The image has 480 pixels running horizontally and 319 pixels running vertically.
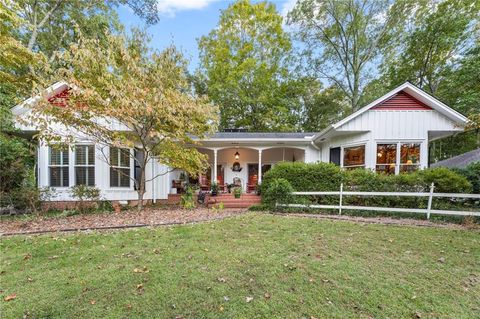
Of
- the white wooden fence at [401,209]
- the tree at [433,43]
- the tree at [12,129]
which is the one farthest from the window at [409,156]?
the tree at [12,129]

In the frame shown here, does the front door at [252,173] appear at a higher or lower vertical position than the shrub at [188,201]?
higher

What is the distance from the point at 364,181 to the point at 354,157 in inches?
103

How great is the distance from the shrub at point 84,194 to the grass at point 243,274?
343 cm

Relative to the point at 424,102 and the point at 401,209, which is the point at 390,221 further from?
the point at 424,102

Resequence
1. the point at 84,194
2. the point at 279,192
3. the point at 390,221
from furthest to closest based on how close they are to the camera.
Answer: the point at 84,194
the point at 279,192
the point at 390,221

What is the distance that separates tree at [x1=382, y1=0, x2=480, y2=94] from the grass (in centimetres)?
1647

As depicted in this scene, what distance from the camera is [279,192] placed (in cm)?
824

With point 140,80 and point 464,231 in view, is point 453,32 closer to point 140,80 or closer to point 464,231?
point 464,231

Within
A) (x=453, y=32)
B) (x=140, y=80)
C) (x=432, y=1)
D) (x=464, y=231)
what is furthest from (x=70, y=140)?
(x=432, y=1)

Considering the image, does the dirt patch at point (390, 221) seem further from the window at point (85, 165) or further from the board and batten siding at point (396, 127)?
the window at point (85, 165)

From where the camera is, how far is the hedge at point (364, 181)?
750cm

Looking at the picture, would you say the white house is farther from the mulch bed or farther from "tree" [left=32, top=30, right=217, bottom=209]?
the mulch bed

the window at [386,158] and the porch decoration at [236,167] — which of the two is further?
the porch decoration at [236,167]

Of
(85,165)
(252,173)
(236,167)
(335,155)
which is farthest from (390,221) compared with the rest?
(85,165)
